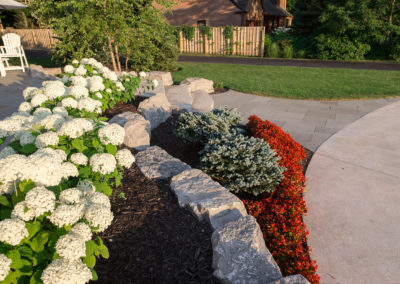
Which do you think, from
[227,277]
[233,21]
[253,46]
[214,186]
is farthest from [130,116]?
[233,21]

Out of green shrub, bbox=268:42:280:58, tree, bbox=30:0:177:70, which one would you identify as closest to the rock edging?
tree, bbox=30:0:177:70

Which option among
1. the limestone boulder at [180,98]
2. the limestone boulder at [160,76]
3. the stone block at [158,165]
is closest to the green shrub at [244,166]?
the stone block at [158,165]

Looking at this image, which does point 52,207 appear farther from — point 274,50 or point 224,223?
point 274,50

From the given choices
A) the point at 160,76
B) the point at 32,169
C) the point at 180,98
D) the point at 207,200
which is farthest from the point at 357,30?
the point at 32,169

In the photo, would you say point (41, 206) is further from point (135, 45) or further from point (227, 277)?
point (135, 45)

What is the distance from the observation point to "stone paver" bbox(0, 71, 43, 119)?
6.91 m

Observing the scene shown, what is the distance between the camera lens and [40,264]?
69.4 inches

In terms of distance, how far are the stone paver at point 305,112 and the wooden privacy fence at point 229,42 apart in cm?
1225

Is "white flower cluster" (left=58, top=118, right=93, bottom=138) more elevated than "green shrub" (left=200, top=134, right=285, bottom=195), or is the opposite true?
"white flower cluster" (left=58, top=118, right=93, bottom=138)

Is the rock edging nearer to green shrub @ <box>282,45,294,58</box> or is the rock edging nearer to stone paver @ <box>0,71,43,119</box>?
stone paver @ <box>0,71,43,119</box>

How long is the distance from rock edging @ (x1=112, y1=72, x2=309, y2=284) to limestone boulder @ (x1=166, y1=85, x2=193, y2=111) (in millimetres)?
3104

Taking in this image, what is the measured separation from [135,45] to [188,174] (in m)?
5.82

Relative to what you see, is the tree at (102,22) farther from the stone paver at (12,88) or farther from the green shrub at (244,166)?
the green shrub at (244,166)

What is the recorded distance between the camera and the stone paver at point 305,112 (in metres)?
6.24
